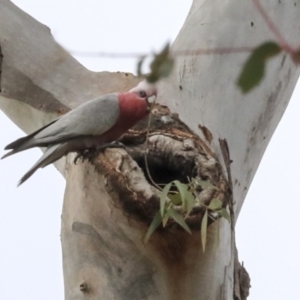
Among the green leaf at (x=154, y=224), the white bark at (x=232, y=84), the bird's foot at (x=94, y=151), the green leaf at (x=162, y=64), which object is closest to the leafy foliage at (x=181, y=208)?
the green leaf at (x=154, y=224)

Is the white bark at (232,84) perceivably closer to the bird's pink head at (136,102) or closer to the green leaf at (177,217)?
the bird's pink head at (136,102)

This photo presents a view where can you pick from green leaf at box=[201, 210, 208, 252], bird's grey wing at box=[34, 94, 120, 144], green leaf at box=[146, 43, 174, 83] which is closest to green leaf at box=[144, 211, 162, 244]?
green leaf at box=[201, 210, 208, 252]

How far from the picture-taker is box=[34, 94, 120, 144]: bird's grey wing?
2.06 m

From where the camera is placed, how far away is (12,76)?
2.57 metres

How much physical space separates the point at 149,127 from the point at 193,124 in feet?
0.54

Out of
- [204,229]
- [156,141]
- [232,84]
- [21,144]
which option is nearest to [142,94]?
[156,141]

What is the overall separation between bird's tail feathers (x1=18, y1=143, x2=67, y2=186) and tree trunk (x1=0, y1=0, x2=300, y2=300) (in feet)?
0.25

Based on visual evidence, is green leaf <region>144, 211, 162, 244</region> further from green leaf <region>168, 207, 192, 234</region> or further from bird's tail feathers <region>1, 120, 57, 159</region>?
bird's tail feathers <region>1, 120, 57, 159</region>

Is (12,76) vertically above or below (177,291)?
above

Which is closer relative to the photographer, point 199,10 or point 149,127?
point 149,127

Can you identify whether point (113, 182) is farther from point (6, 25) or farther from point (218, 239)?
point (6, 25)

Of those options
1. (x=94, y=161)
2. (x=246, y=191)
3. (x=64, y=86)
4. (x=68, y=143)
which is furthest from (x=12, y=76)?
(x=246, y=191)

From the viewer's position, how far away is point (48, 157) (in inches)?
80.4

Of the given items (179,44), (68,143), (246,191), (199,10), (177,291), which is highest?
(199,10)
